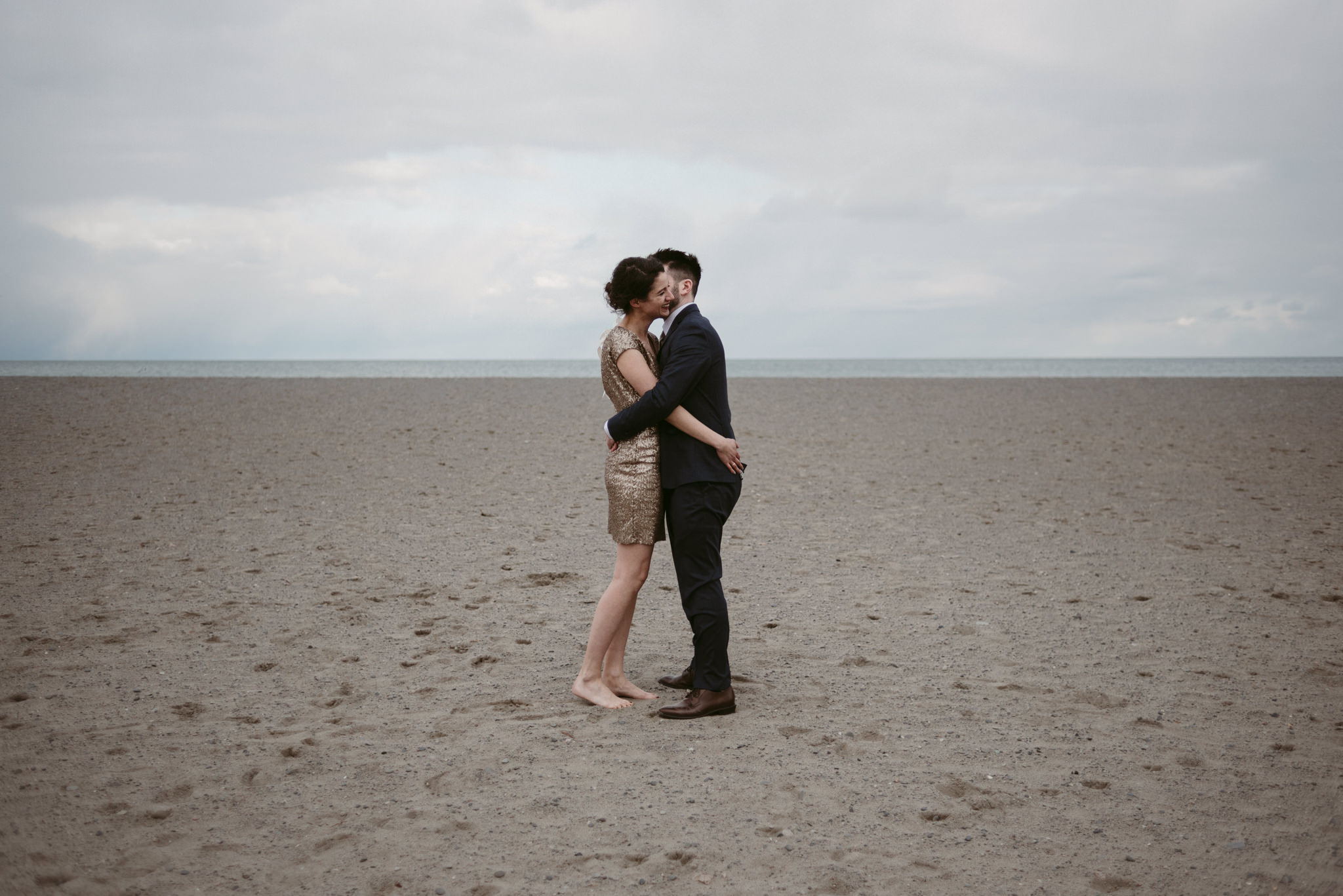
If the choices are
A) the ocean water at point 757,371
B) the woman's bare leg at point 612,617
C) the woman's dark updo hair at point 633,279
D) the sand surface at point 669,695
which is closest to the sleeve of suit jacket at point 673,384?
the woman's dark updo hair at point 633,279

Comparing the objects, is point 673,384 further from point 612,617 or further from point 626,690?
point 626,690

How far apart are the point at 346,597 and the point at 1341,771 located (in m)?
5.38

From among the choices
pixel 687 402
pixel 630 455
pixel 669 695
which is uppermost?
pixel 687 402

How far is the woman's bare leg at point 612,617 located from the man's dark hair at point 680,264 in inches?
46.9

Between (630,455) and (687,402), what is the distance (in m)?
0.35

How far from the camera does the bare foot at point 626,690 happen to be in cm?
404

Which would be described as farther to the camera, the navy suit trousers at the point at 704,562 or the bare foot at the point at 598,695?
the bare foot at the point at 598,695

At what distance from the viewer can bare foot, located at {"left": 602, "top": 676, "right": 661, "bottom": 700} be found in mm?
4043

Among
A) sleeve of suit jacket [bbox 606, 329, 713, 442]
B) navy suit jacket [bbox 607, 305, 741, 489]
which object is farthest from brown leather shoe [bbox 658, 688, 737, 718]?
sleeve of suit jacket [bbox 606, 329, 713, 442]

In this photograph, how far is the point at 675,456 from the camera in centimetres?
367

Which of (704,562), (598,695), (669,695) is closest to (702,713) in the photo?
(669,695)

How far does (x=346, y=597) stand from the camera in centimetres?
574

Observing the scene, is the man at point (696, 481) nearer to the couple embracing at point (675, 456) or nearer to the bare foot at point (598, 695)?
the couple embracing at point (675, 456)

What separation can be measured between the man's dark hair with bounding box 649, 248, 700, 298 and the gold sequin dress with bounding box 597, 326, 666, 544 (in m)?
0.34
